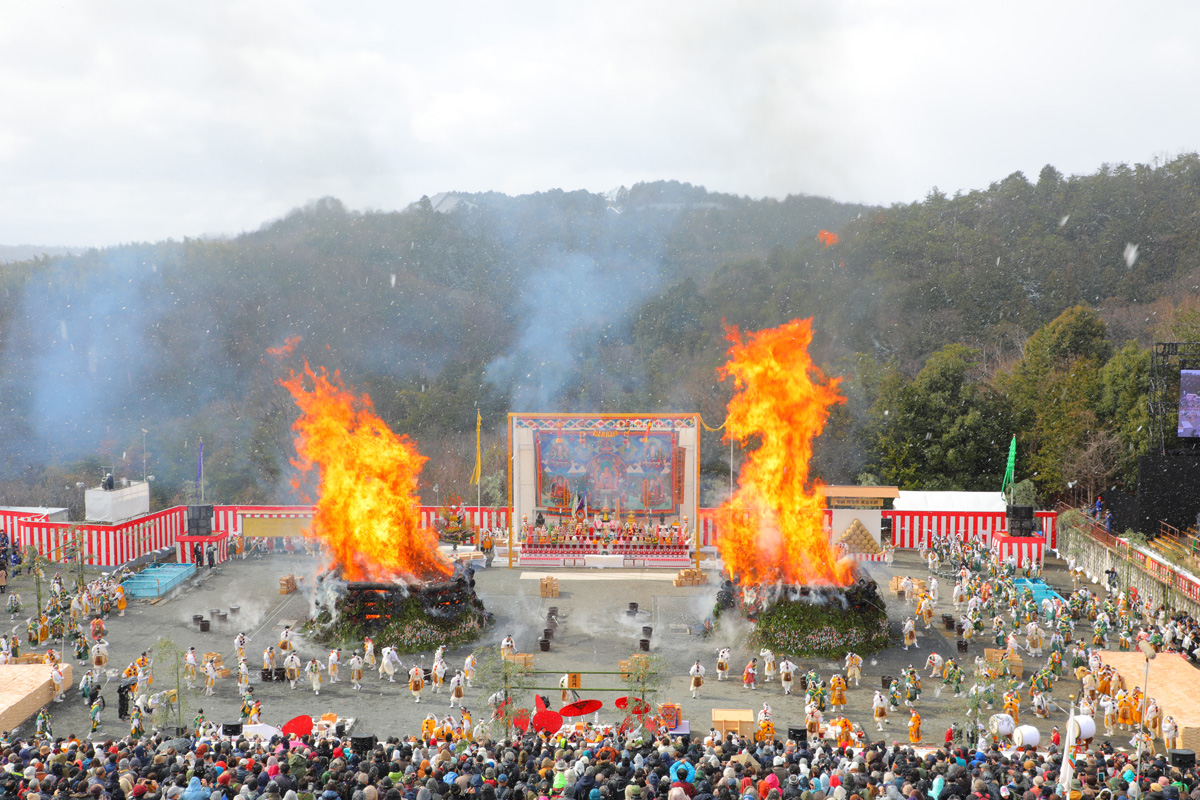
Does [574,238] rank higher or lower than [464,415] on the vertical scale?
higher

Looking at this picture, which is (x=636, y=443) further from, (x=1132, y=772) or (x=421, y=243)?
(x=421, y=243)

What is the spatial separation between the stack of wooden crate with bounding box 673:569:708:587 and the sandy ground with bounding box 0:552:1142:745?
0.37 m

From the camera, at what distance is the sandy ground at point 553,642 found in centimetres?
2061

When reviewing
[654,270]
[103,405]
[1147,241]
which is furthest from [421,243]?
[1147,241]

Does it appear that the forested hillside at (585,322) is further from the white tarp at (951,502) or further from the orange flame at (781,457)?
the orange flame at (781,457)

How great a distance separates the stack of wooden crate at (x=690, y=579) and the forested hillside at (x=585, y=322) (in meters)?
17.1

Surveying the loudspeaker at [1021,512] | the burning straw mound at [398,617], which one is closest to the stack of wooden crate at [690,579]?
the burning straw mound at [398,617]

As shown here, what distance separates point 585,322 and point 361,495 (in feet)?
145

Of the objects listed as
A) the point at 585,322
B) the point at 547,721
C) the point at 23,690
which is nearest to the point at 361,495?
the point at 23,690

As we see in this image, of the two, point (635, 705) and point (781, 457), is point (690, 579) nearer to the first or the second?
point (781, 457)

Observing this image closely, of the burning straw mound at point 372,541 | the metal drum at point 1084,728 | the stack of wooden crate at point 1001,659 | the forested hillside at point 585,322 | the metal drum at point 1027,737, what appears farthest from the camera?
the forested hillside at point 585,322

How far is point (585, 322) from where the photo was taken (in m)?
70.0

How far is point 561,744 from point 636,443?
23.2 meters

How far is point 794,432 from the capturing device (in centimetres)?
2642
